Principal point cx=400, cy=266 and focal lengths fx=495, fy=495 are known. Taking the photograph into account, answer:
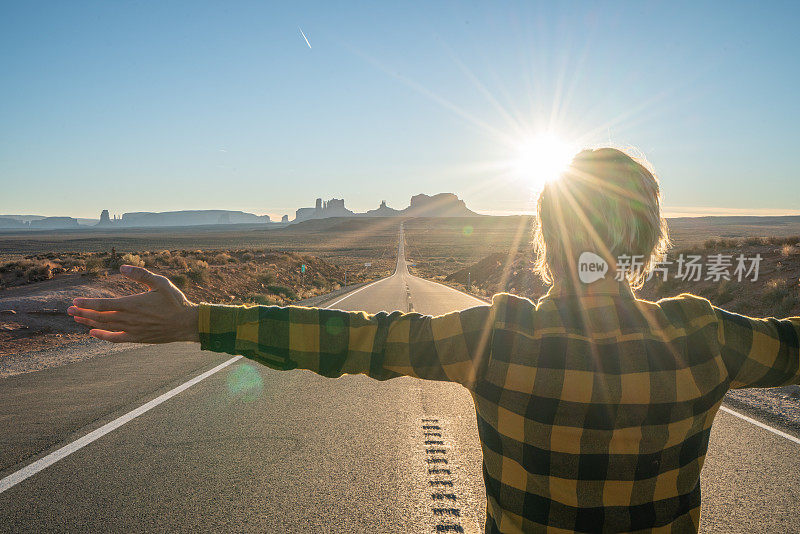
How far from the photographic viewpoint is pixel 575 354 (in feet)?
3.77

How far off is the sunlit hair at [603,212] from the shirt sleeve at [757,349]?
0.28m

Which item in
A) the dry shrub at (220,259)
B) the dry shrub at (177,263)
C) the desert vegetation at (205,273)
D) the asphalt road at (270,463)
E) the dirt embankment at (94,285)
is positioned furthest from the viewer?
the dry shrub at (220,259)

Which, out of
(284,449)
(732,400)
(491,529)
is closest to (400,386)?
(284,449)

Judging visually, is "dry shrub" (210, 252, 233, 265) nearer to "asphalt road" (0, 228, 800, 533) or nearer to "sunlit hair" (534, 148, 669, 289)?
"asphalt road" (0, 228, 800, 533)

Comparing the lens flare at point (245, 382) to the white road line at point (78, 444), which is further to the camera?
the lens flare at point (245, 382)

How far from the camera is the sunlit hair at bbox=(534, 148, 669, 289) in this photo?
1.31 meters

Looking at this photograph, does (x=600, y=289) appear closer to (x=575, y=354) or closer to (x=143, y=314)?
(x=575, y=354)

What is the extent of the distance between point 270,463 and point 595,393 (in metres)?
3.44

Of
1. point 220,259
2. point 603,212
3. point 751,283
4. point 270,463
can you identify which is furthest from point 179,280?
point 603,212

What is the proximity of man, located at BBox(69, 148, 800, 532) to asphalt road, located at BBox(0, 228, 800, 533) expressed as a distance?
2057 millimetres

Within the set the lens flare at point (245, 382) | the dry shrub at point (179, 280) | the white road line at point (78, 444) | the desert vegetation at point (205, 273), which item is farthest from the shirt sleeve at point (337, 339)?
the dry shrub at point (179, 280)

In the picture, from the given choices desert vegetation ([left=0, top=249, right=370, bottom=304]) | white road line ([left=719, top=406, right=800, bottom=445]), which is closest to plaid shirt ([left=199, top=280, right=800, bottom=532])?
white road line ([left=719, top=406, right=800, bottom=445])

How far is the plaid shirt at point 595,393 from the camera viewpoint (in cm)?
115

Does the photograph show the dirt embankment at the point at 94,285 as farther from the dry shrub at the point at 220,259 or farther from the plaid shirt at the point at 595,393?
the plaid shirt at the point at 595,393
